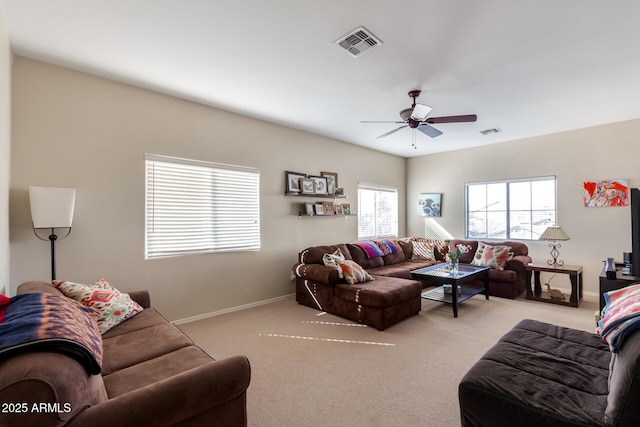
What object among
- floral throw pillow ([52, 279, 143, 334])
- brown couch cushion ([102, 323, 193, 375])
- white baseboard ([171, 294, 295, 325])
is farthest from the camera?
white baseboard ([171, 294, 295, 325])

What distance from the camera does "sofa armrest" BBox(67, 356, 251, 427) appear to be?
1070mm

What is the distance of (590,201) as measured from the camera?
473cm

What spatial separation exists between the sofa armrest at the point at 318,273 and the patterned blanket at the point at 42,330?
8.73ft

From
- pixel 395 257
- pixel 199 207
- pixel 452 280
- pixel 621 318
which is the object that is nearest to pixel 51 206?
pixel 199 207

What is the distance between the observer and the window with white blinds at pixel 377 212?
19.9 feet

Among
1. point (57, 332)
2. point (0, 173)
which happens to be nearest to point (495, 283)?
point (57, 332)

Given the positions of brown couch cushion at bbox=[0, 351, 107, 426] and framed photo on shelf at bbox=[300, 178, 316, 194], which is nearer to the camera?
brown couch cushion at bbox=[0, 351, 107, 426]

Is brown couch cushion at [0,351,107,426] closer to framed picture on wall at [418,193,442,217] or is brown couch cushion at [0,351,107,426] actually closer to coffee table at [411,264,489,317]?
coffee table at [411,264,489,317]

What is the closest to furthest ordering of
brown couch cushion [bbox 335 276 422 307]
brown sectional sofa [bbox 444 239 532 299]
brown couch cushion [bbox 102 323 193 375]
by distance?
brown couch cushion [bbox 102 323 193 375] < brown couch cushion [bbox 335 276 422 307] < brown sectional sofa [bbox 444 239 532 299]

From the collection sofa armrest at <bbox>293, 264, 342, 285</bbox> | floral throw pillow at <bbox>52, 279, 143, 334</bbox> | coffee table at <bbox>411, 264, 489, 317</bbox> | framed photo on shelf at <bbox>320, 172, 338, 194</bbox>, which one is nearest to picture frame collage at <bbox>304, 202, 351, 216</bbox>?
framed photo on shelf at <bbox>320, 172, 338, 194</bbox>

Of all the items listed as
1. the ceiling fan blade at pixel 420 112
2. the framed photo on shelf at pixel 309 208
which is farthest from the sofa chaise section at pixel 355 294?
the ceiling fan blade at pixel 420 112

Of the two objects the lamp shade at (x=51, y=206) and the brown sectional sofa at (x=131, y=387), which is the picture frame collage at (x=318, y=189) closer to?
the lamp shade at (x=51, y=206)

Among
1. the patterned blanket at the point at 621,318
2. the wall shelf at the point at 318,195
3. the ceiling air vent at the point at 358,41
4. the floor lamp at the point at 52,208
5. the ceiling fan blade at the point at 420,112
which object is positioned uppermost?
the ceiling air vent at the point at 358,41

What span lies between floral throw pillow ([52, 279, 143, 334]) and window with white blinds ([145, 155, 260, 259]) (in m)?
1.04
